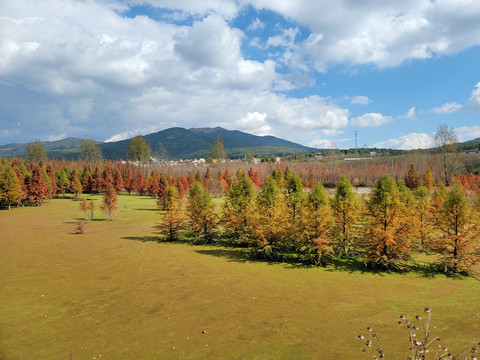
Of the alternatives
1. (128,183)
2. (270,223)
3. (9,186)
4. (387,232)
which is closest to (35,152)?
(128,183)

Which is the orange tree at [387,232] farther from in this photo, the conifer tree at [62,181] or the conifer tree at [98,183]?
the conifer tree at [62,181]

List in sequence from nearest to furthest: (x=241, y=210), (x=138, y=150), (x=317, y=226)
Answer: (x=317, y=226)
(x=241, y=210)
(x=138, y=150)

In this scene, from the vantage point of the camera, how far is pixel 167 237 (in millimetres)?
37250

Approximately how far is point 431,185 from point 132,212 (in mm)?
76451

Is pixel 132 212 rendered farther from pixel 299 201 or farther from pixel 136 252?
pixel 299 201

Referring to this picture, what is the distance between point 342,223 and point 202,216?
17.8 metres

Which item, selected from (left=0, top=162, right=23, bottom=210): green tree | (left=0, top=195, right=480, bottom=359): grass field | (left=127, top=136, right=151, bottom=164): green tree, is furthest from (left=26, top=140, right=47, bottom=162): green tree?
(left=0, top=195, right=480, bottom=359): grass field

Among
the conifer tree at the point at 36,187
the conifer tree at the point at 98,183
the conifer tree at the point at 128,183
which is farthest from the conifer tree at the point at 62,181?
the conifer tree at the point at 128,183

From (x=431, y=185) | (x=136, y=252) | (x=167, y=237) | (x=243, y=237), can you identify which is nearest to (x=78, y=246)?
(x=136, y=252)

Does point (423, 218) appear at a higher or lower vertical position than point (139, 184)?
lower

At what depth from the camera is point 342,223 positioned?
95.0 ft

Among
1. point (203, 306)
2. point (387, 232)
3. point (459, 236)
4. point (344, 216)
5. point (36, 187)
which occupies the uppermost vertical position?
→ point (36, 187)

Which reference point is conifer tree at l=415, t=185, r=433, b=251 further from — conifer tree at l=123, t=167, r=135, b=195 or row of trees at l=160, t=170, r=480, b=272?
conifer tree at l=123, t=167, r=135, b=195

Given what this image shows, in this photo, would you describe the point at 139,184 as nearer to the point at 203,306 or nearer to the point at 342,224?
the point at 342,224
